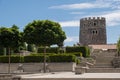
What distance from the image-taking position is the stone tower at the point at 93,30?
10975 centimetres

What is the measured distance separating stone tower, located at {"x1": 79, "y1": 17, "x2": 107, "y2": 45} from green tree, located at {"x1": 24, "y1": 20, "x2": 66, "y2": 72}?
49.5 metres

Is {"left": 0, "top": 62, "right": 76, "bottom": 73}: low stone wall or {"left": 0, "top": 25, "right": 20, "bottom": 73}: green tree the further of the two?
{"left": 0, "top": 25, "right": 20, "bottom": 73}: green tree

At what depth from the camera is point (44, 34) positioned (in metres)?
58.5

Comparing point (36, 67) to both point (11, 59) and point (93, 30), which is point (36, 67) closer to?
point (11, 59)

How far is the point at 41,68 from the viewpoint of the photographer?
144ft

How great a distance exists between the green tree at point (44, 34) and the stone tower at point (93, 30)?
49481 millimetres

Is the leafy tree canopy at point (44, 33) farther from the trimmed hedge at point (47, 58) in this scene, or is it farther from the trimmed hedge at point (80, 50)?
the trimmed hedge at point (47, 58)

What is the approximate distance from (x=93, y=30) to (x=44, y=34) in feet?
176

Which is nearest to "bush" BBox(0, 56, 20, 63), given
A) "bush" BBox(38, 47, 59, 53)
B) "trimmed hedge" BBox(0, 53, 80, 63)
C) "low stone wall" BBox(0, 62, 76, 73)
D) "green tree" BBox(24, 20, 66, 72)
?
"trimmed hedge" BBox(0, 53, 80, 63)

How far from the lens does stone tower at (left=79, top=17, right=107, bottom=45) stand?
10975 cm

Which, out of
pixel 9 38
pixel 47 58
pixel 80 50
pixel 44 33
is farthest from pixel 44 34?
pixel 47 58

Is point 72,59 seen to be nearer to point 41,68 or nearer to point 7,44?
point 41,68

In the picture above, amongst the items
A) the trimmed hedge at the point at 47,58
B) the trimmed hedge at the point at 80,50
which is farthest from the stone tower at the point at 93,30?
the trimmed hedge at the point at 47,58

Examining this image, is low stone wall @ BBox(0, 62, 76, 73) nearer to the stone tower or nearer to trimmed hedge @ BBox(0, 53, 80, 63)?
trimmed hedge @ BBox(0, 53, 80, 63)
